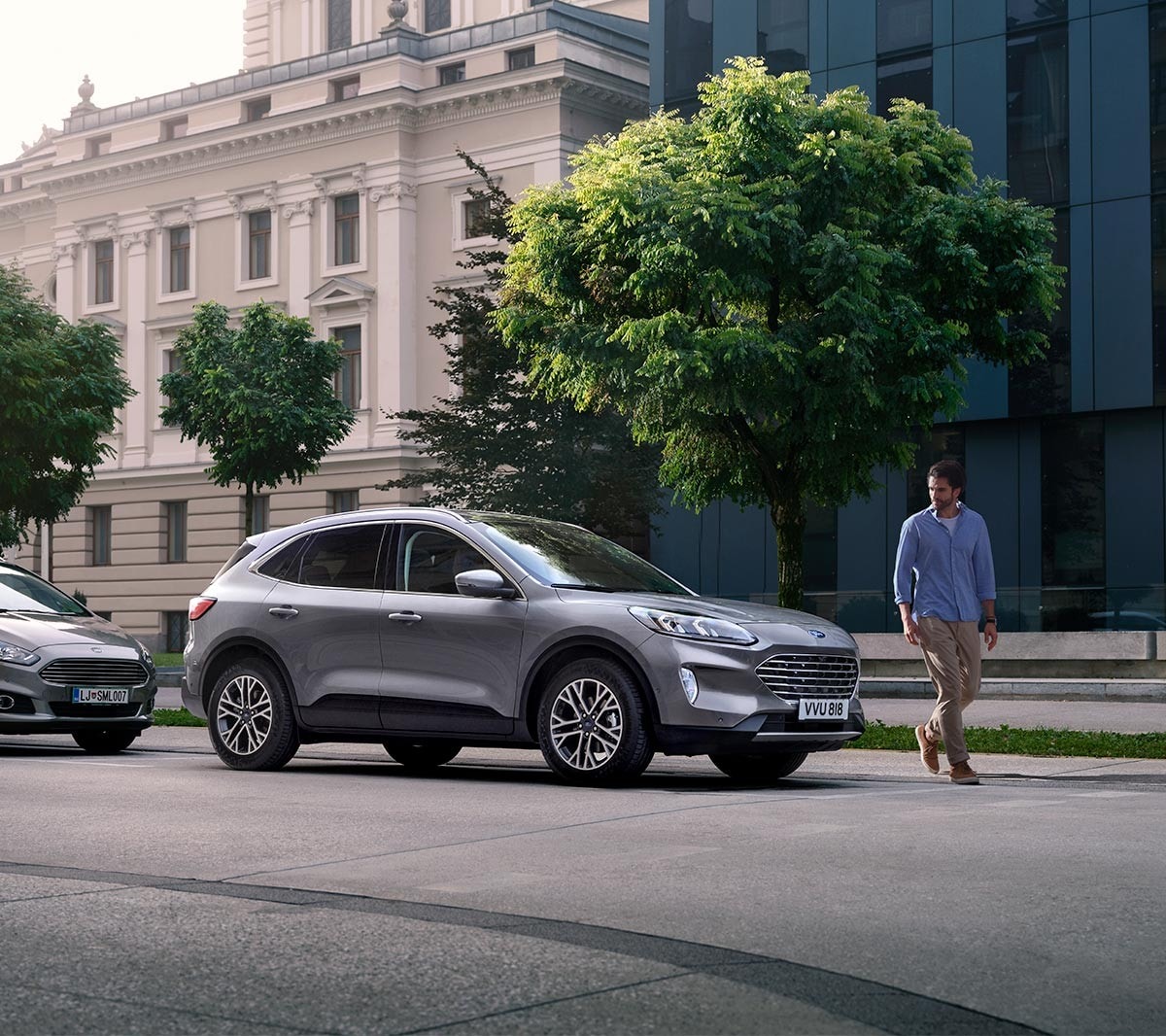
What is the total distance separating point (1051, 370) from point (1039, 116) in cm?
458

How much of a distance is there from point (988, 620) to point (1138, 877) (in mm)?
4165

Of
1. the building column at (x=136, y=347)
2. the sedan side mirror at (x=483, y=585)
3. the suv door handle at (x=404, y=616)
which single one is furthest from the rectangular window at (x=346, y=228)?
the sedan side mirror at (x=483, y=585)

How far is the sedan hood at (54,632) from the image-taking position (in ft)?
45.3

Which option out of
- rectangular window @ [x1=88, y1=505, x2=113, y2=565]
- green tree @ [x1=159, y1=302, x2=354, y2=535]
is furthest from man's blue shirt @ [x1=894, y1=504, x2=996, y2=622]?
rectangular window @ [x1=88, y1=505, x2=113, y2=565]

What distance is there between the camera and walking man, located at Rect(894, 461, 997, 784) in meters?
10.6

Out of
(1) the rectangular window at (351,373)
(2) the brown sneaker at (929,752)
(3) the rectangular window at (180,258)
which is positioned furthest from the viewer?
(3) the rectangular window at (180,258)

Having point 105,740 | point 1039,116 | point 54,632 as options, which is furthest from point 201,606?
point 1039,116

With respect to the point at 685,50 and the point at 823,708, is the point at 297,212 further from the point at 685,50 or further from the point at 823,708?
the point at 823,708

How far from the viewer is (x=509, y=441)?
33.2m

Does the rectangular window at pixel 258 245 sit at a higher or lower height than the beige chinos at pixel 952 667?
higher

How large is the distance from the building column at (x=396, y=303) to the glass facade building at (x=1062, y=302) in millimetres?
13651

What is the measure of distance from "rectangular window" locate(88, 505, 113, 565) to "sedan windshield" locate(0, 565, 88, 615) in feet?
118

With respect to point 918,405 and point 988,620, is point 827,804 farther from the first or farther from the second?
point 918,405

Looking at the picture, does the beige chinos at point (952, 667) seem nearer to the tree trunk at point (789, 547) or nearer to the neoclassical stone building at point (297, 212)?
the tree trunk at point (789, 547)
